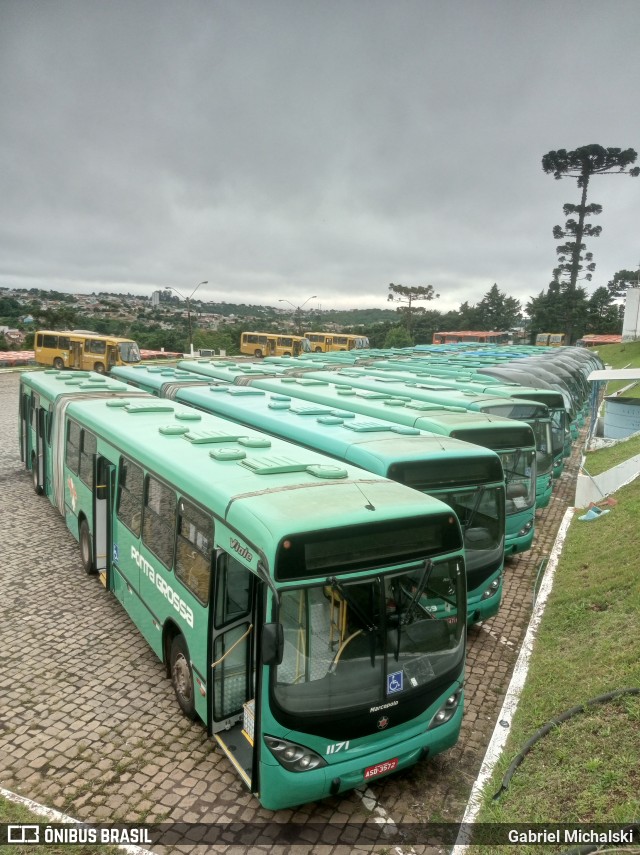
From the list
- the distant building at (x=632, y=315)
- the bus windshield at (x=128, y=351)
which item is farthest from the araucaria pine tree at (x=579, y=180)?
the bus windshield at (x=128, y=351)

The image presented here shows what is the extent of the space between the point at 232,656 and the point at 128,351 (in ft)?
115

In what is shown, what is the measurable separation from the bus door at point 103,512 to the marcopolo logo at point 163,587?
1158 millimetres

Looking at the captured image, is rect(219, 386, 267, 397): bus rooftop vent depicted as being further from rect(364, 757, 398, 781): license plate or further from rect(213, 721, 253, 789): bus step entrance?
rect(364, 757, 398, 781): license plate

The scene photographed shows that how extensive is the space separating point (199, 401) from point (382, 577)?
8584mm

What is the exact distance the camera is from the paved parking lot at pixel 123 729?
5.08 m

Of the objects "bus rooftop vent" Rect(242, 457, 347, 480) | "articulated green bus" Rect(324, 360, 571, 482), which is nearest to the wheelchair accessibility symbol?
"bus rooftop vent" Rect(242, 457, 347, 480)

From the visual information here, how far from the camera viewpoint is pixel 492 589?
25.1ft

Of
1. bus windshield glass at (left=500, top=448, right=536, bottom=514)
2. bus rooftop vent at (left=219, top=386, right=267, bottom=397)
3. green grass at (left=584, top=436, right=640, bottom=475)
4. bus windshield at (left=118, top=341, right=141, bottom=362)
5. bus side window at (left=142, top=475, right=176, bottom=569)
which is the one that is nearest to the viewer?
bus side window at (left=142, top=475, right=176, bottom=569)

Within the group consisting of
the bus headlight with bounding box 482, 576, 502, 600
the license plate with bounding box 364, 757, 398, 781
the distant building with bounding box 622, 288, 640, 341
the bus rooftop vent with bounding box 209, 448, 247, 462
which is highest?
the distant building with bounding box 622, 288, 640, 341

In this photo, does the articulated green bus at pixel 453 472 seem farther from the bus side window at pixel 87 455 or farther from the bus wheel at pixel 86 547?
the bus wheel at pixel 86 547

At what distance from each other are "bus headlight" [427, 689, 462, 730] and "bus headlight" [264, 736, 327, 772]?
112 centimetres

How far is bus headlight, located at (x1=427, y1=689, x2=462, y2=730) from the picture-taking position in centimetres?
520

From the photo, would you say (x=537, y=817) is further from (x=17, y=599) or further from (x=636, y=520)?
(x=17, y=599)

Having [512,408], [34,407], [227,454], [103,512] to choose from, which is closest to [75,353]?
[34,407]
